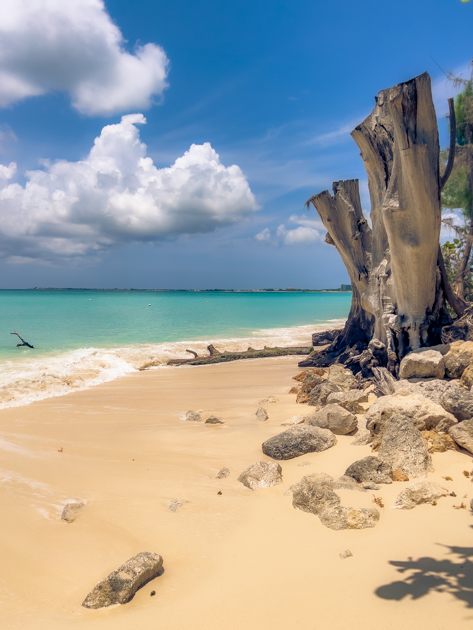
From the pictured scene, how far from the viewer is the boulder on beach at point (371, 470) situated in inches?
165

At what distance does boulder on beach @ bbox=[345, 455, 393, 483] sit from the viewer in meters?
4.18

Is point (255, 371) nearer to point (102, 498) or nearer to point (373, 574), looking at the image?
point (102, 498)

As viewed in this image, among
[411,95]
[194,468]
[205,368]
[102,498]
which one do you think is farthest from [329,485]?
[205,368]

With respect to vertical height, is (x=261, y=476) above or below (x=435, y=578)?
below

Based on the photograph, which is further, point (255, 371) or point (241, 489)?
point (255, 371)

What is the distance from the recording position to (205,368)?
14047 millimetres

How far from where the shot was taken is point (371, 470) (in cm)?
428

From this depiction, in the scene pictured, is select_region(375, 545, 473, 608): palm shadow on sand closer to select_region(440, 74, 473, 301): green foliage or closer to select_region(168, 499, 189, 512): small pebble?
select_region(168, 499, 189, 512): small pebble

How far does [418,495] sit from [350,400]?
9.80 ft

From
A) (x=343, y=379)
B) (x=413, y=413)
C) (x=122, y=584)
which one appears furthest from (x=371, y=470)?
(x=343, y=379)

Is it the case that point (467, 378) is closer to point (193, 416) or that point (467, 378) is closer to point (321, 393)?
point (321, 393)

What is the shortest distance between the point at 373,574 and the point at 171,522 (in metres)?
1.99

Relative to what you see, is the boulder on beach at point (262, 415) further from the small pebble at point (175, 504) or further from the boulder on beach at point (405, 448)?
the small pebble at point (175, 504)

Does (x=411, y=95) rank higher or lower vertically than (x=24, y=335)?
higher
